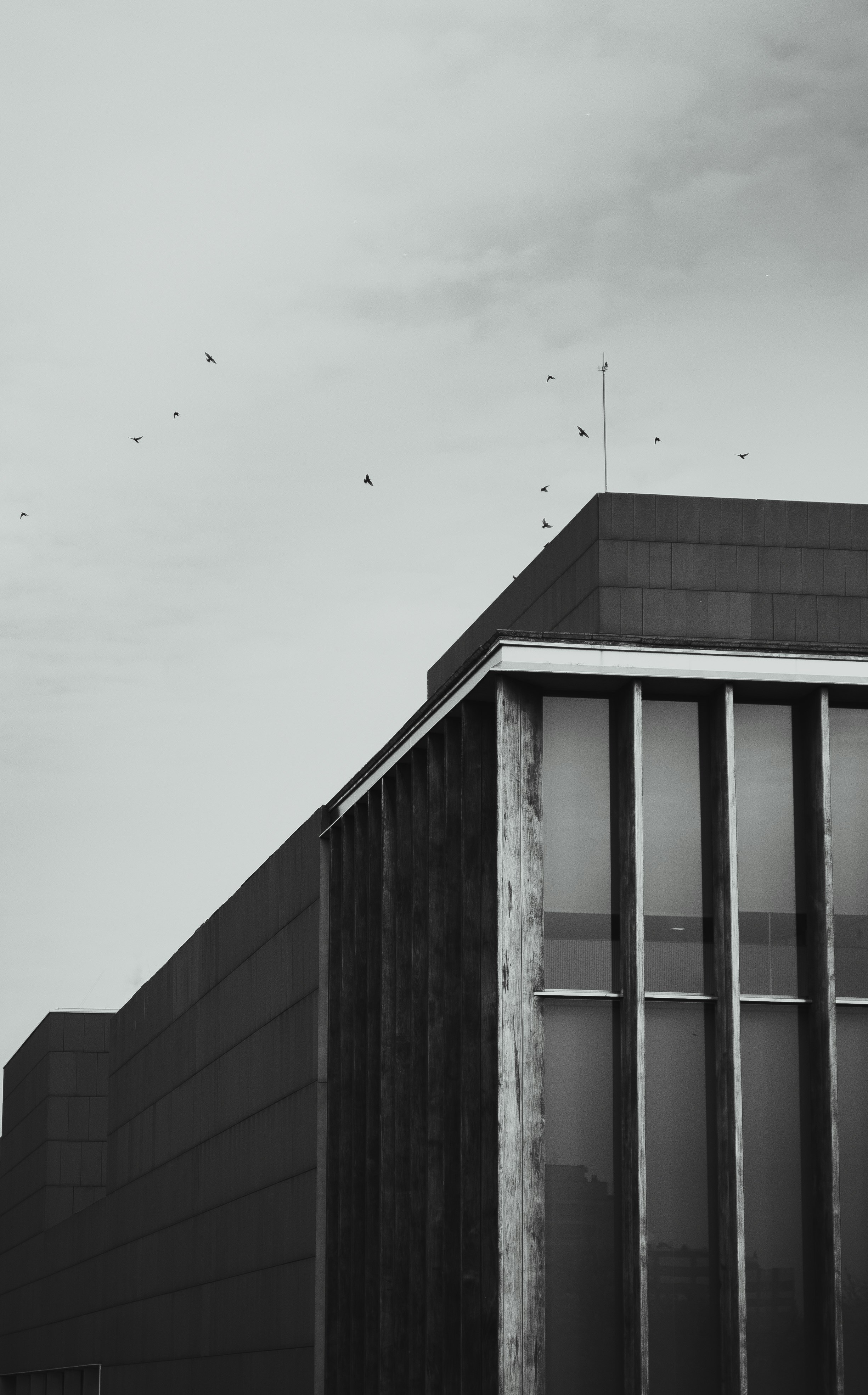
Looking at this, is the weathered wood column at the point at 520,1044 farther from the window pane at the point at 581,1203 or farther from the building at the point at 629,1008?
the window pane at the point at 581,1203

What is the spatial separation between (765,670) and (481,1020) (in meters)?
4.71

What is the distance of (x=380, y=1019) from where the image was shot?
25531 millimetres

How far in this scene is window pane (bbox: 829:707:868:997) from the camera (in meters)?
20.8

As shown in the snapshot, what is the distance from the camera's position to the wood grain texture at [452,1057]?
69.8 feet

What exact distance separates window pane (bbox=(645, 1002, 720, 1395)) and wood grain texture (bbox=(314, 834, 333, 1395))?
29.0 ft

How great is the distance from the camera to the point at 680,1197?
20.2 metres

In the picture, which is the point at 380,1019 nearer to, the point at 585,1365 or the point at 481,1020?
the point at 481,1020

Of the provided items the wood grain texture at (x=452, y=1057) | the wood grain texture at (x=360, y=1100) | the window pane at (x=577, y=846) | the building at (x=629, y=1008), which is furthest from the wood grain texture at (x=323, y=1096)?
the window pane at (x=577, y=846)

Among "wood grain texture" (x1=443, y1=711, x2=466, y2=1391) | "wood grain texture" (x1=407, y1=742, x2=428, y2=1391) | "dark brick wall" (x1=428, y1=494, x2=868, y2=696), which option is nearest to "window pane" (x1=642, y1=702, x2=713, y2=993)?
"wood grain texture" (x1=443, y1=711, x2=466, y2=1391)

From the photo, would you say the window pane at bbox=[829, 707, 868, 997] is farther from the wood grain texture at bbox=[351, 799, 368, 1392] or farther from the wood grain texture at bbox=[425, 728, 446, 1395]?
the wood grain texture at bbox=[351, 799, 368, 1392]

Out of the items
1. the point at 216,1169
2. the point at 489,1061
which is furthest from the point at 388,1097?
the point at 216,1169

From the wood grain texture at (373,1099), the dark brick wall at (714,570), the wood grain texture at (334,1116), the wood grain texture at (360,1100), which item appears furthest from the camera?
the wood grain texture at (334,1116)

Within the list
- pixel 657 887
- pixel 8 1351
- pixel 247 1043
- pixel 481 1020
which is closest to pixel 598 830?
pixel 657 887

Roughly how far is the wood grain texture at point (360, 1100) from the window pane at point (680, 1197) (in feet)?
21.8
